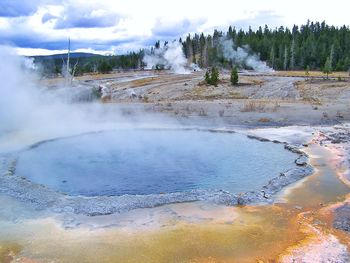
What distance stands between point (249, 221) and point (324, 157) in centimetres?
610

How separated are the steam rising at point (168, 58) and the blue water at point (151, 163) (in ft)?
146

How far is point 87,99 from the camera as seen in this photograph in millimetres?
28641

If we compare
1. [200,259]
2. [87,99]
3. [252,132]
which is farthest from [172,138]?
[87,99]

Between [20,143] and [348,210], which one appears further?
[20,143]

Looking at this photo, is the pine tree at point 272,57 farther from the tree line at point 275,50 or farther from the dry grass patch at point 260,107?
the dry grass patch at point 260,107

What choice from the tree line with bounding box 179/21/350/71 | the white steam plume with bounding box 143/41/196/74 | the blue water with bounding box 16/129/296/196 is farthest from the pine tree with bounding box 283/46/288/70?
the blue water with bounding box 16/129/296/196

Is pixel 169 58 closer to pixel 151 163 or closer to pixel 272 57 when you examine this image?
pixel 272 57

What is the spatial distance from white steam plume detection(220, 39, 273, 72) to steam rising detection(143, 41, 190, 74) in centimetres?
669

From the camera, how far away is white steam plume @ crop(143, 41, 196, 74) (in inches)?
2494

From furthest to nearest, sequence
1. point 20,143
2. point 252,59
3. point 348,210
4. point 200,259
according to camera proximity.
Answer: point 252,59 < point 20,143 < point 348,210 < point 200,259

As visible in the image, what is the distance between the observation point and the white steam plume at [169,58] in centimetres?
6334

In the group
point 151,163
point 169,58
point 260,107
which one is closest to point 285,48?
point 169,58

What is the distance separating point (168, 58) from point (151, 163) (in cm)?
5560

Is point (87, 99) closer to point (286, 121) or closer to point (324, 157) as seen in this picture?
point (286, 121)
